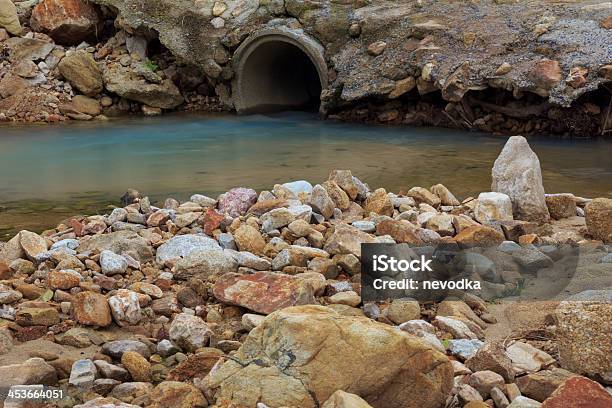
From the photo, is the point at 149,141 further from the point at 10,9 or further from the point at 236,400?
the point at 236,400

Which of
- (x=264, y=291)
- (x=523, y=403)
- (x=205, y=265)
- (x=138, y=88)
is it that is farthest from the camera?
(x=138, y=88)

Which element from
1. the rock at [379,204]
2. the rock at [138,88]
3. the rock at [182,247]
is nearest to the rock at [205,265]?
the rock at [182,247]

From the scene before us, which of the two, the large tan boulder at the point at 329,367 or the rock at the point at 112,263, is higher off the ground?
the large tan boulder at the point at 329,367

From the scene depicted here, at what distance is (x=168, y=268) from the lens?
14.6ft

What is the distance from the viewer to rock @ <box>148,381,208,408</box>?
109 inches

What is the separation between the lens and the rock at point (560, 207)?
568 centimetres

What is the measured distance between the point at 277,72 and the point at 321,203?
10.4 meters

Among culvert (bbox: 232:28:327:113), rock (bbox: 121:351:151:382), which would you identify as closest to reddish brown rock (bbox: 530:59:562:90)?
culvert (bbox: 232:28:327:113)

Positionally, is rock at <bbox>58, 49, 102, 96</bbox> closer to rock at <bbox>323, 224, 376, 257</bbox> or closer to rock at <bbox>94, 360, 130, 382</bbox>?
rock at <bbox>323, 224, 376, 257</bbox>

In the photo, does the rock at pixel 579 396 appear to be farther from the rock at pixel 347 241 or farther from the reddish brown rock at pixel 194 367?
the rock at pixel 347 241

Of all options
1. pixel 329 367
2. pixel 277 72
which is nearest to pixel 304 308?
pixel 329 367

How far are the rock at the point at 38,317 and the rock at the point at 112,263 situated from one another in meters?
0.60

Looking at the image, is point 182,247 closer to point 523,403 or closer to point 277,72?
point 523,403

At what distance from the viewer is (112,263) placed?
168 inches
